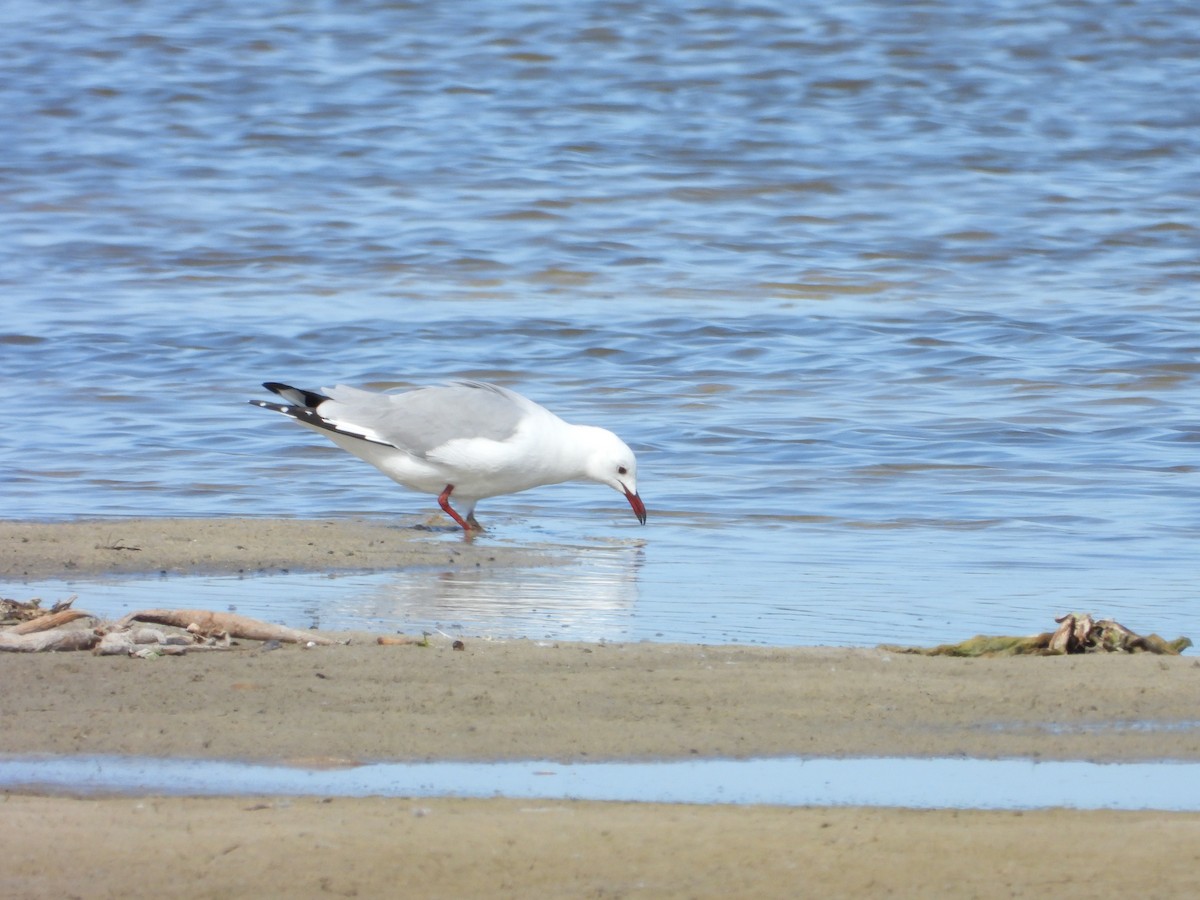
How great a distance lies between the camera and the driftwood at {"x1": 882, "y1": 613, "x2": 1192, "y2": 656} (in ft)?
15.8

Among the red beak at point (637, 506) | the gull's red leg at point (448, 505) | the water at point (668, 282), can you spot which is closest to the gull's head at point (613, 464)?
the red beak at point (637, 506)

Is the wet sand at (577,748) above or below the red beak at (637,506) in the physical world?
above

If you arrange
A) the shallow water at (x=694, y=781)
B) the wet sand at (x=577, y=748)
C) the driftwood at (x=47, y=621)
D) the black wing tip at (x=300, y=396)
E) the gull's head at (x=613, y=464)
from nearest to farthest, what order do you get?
the wet sand at (x=577, y=748) < the shallow water at (x=694, y=781) < the driftwood at (x=47, y=621) < the gull's head at (x=613, y=464) < the black wing tip at (x=300, y=396)

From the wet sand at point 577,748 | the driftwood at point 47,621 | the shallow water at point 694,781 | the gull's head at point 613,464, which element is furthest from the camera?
the gull's head at point 613,464

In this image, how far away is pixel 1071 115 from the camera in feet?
66.0

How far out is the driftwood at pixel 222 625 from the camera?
479cm

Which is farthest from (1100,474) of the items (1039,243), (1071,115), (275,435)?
(1071,115)

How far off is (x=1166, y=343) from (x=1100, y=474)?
136 inches

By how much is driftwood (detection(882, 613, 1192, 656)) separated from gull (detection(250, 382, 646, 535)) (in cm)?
292

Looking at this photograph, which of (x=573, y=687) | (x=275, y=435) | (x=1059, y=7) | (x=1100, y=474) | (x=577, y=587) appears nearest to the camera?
(x=573, y=687)

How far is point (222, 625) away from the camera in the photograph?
4.82 meters

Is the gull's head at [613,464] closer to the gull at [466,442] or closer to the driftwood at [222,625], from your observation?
the gull at [466,442]

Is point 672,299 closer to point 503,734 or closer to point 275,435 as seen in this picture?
point 275,435

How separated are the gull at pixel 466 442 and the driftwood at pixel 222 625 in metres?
2.81
